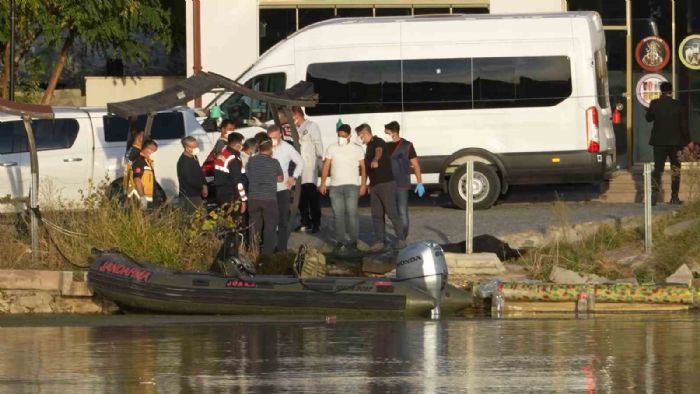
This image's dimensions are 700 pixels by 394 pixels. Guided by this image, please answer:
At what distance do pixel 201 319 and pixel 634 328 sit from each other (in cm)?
445

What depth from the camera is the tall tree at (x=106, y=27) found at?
30875mm

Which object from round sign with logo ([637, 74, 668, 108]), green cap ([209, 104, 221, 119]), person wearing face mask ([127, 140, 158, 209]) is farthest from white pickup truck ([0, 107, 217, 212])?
round sign with logo ([637, 74, 668, 108])

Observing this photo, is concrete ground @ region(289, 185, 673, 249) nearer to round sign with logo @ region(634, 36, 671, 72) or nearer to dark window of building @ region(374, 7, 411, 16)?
round sign with logo @ region(634, 36, 671, 72)

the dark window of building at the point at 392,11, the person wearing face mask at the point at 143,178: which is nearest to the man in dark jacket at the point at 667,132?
the dark window of building at the point at 392,11

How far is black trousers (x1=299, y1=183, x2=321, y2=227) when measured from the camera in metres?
23.8

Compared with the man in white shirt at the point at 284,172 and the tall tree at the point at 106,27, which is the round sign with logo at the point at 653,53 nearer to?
the tall tree at the point at 106,27

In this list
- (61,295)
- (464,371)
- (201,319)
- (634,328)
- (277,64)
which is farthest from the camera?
(277,64)

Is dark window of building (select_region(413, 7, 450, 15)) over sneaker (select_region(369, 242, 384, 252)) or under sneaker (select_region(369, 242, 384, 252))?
over

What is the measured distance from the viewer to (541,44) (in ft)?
85.6

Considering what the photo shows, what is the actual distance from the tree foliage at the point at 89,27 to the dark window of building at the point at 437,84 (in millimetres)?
6786

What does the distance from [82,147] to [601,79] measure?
778 centimetres

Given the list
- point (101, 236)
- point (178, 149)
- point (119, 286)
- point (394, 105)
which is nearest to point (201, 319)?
point (119, 286)

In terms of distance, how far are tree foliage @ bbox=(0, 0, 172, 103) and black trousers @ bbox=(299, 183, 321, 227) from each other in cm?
833

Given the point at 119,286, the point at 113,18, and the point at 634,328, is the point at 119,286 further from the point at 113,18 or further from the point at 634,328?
the point at 113,18
